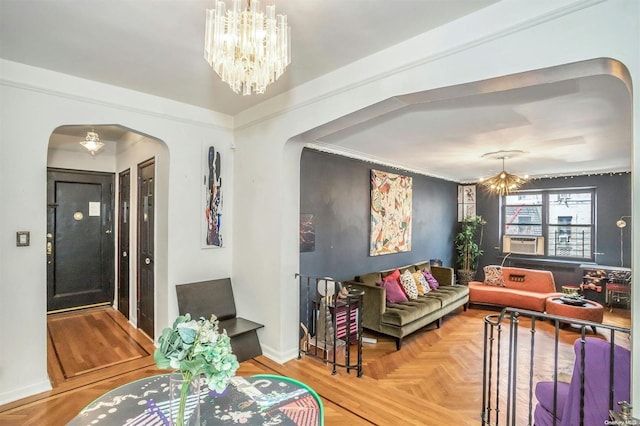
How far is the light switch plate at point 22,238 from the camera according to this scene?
8.57 ft

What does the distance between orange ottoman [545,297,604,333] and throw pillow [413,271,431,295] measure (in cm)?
191

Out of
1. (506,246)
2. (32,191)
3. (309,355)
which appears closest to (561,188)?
(506,246)

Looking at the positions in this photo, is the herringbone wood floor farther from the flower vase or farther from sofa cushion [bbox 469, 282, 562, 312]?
the flower vase

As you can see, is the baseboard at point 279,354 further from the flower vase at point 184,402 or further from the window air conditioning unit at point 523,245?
the window air conditioning unit at point 523,245

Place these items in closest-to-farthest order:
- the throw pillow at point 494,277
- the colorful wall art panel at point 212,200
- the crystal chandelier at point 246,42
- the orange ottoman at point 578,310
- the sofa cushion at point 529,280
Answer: the crystal chandelier at point 246,42 → the colorful wall art panel at point 212,200 → the orange ottoman at point 578,310 → the sofa cushion at point 529,280 → the throw pillow at point 494,277

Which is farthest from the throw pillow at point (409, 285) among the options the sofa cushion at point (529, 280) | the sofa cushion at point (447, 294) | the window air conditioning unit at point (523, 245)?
the window air conditioning unit at point (523, 245)

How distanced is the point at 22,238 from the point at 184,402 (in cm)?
251

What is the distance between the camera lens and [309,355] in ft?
11.2

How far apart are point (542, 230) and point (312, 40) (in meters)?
7.31

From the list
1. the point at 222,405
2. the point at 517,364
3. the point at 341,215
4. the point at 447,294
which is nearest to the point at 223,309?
the point at 341,215

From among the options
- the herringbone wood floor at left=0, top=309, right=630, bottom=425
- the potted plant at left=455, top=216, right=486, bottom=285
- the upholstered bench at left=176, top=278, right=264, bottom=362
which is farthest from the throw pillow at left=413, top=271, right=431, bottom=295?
the upholstered bench at left=176, top=278, right=264, bottom=362

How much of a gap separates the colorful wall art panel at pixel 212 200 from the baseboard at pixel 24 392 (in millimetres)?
1816

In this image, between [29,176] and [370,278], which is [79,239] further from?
[370,278]

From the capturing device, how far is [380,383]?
10.0 feet
